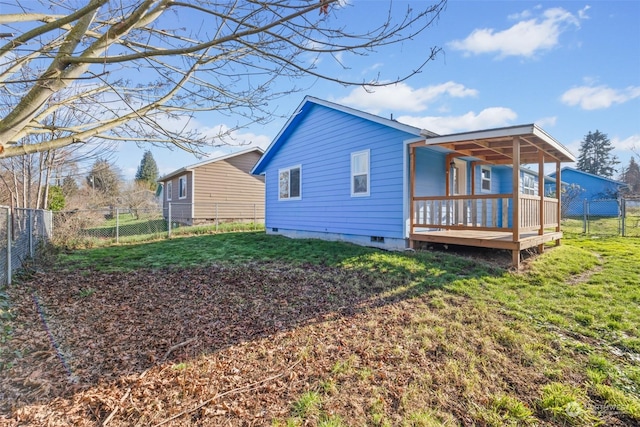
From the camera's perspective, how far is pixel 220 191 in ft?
61.6

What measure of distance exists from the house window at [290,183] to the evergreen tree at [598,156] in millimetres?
47095

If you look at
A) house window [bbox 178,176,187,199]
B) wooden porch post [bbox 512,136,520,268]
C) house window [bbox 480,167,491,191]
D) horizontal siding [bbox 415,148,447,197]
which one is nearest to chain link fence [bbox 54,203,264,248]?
house window [bbox 178,176,187,199]

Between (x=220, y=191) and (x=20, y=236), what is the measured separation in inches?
485

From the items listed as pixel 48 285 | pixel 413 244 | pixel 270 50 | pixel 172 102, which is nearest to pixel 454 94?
pixel 413 244

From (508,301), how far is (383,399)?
320 centimetres

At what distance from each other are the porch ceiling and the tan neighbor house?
12.4 m

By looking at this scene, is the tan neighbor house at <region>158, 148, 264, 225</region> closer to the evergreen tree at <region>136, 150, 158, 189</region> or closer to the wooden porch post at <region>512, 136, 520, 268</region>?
the wooden porch post at <region>512, 136, 520, 268</region>

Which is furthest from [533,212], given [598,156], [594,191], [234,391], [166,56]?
[598,156]

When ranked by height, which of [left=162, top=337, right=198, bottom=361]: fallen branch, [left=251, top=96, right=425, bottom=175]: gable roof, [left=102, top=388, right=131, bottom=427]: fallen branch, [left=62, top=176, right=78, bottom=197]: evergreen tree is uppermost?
[left=251, top=96, right=425, bottom=175]: gable roof

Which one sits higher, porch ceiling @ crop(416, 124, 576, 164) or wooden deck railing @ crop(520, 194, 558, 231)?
porch ceiling @ crop(416, 124, 576, 164)

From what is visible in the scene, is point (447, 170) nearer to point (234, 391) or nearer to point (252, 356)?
point (252, 356)

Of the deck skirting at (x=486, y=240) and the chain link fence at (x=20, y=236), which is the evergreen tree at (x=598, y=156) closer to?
the deck skirting at (x=486, y=240)

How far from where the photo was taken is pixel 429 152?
877 cm

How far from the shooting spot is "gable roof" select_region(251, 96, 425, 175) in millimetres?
7739
